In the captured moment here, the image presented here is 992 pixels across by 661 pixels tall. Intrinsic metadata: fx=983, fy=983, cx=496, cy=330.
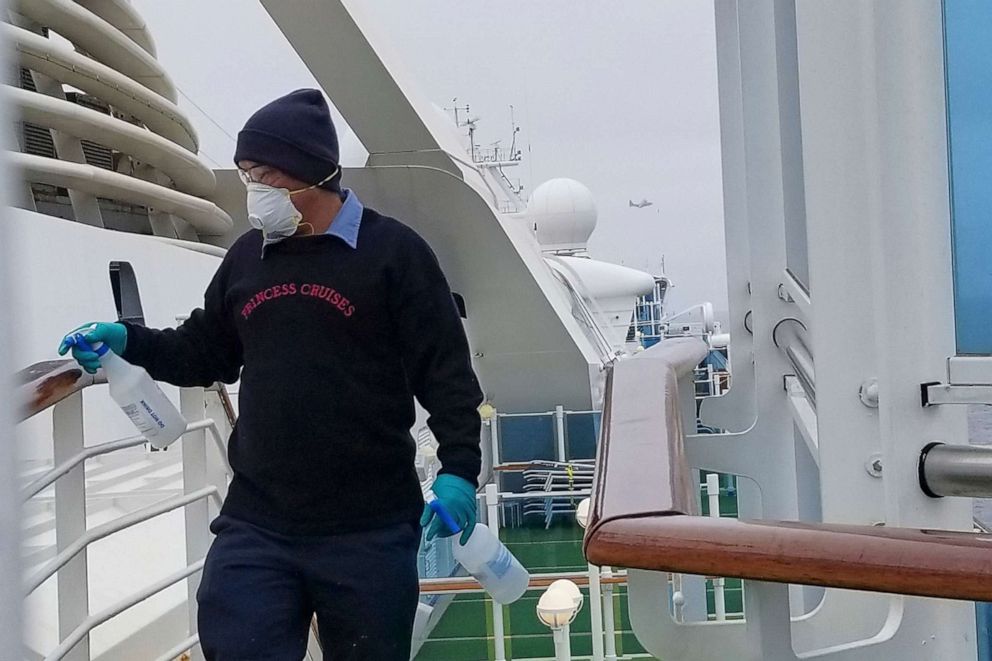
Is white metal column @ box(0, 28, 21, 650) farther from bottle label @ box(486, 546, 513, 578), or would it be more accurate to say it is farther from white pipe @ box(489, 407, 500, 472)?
white pipe @ box(489, 407, 500, 472)

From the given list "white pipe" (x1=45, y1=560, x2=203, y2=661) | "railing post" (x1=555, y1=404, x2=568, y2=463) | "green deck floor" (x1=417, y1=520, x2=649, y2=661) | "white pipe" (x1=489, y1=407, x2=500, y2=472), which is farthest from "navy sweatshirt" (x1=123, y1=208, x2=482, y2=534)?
"railing post" (x1=555, y1=404, x2=568, y2=463)

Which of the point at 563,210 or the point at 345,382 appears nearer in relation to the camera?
the point at 345,382

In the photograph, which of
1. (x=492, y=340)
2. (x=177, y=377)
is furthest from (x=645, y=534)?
(x=492, y=340)

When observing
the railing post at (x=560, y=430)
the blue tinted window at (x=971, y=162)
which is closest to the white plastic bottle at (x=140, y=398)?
the blue tinted window at (x=971, y=162)

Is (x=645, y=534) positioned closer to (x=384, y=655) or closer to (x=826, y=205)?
(x=826, y=205)

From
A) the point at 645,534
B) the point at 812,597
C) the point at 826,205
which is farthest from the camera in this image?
the point at 812,597

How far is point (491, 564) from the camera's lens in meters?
1.62

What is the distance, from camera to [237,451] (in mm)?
1469

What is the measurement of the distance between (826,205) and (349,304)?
0.66 metres

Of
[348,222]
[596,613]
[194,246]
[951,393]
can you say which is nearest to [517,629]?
[596,613]

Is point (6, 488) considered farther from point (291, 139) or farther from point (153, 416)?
point (153, 416)

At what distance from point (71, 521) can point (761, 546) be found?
1315 mm

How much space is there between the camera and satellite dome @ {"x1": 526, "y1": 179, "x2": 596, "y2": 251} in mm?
11914

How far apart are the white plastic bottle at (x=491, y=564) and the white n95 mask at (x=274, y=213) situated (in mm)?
524
